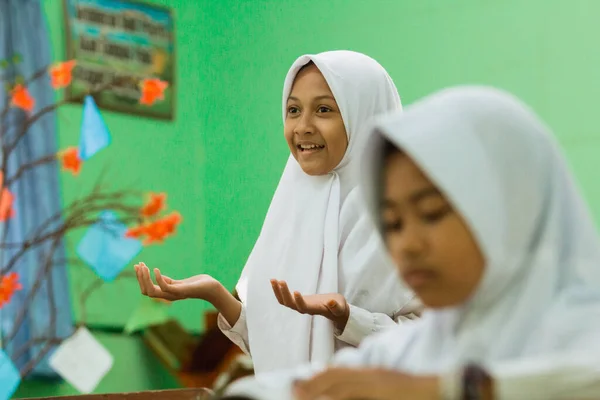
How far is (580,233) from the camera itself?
3.83ft

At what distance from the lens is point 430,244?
3.83ft

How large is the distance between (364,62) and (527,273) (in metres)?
1.45

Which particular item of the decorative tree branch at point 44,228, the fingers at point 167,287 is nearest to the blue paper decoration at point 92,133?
the decorative tree branch at point 44,228

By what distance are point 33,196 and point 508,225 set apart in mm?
3587

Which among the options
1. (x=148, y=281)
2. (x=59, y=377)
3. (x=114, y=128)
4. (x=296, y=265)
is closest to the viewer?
(x=148, y=281)

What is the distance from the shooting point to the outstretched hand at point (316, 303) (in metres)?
2.00

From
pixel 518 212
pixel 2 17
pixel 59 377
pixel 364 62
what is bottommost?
pixel 59 377

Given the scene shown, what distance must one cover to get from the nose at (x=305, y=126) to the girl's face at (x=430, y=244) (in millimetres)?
1210

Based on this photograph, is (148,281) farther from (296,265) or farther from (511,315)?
(511,315)

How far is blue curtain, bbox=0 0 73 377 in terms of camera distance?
169 inches

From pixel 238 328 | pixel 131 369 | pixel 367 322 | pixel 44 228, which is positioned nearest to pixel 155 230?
pixel 44 228

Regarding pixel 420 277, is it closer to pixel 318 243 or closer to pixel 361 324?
pixel 361 324

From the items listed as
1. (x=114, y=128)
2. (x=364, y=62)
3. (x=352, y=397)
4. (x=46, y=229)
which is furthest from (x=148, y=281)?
(x=114, y=128)

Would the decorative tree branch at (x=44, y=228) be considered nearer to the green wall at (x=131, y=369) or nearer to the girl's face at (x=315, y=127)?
the green wall at (x=131, y=369)
